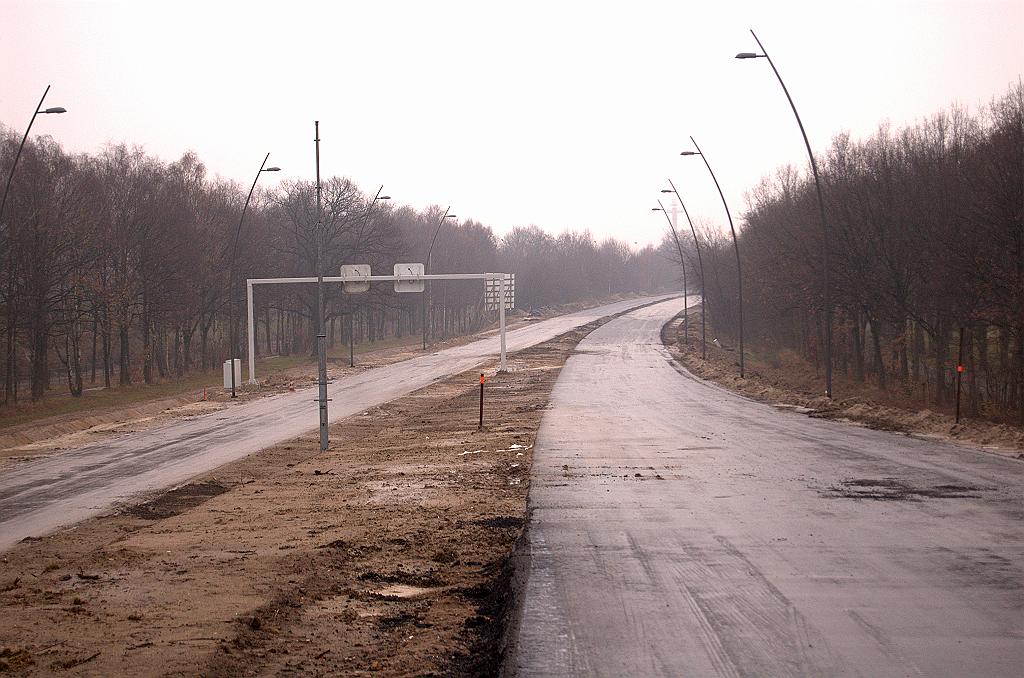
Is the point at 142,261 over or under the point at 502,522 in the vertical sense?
over

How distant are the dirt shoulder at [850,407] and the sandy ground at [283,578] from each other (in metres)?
9.95

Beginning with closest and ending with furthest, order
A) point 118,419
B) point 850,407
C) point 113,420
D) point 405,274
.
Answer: point 850,407 → point 113,420 → point 118,419 → point 405,274

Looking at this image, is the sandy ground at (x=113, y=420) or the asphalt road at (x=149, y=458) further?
the sandy ground at (x=113, y=420)

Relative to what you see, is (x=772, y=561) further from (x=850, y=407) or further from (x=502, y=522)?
(x=850, y=407)

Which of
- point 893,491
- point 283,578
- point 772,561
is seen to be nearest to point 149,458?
point 283,578

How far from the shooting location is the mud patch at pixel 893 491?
45.6 ft

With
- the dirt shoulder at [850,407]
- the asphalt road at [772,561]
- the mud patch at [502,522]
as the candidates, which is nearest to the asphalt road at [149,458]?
the mud patch at [502,522]

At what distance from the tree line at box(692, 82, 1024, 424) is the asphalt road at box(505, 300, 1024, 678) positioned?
12773 millimetres

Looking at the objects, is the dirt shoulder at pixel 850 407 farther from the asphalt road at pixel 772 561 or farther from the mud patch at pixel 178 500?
the mud patch at pixel 178 500

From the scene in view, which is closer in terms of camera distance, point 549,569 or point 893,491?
point 549,569

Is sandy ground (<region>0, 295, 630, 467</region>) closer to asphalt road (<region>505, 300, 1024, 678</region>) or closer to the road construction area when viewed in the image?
the road construction area

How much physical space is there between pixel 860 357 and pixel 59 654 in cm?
4640

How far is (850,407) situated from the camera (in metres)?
29.2

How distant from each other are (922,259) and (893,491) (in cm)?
2641
